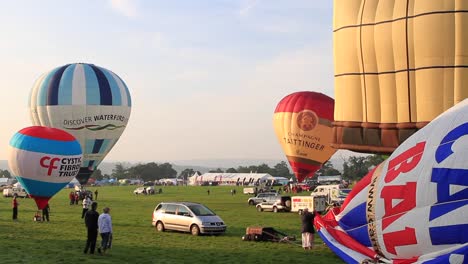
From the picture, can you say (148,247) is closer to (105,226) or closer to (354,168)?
(105,226)

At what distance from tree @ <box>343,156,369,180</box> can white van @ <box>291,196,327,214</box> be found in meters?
104

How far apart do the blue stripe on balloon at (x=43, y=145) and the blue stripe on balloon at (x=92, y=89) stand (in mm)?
13457

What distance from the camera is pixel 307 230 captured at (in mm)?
18469

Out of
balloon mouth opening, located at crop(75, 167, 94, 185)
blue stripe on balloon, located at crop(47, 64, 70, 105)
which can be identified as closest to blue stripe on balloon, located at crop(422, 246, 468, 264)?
balloon mouth opening, located at crop(75, 167, 94, 185)

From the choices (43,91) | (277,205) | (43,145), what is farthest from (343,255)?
(43,91)

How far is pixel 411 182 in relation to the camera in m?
11.7

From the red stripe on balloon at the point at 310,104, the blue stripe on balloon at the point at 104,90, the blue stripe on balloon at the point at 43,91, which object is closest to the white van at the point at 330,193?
the red stripe on balloon at the point at 310,104

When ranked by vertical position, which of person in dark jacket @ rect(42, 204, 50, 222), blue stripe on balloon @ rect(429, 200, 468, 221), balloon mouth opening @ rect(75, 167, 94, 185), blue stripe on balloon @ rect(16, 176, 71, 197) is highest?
balloon mouth opening @ rect(75, 167, 94, 185)

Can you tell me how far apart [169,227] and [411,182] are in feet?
45.2

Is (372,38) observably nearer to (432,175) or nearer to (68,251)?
(432,175)

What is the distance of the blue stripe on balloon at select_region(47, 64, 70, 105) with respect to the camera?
142 feet

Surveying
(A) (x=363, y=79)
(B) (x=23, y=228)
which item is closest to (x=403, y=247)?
(A) (x=363, y=79)

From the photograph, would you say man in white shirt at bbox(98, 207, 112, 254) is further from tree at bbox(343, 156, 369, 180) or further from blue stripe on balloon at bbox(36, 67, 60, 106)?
tree at bbox(343, 156, 369, 180)

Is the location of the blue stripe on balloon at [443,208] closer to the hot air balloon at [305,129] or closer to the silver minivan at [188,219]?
the silver minivan at [188,219]
